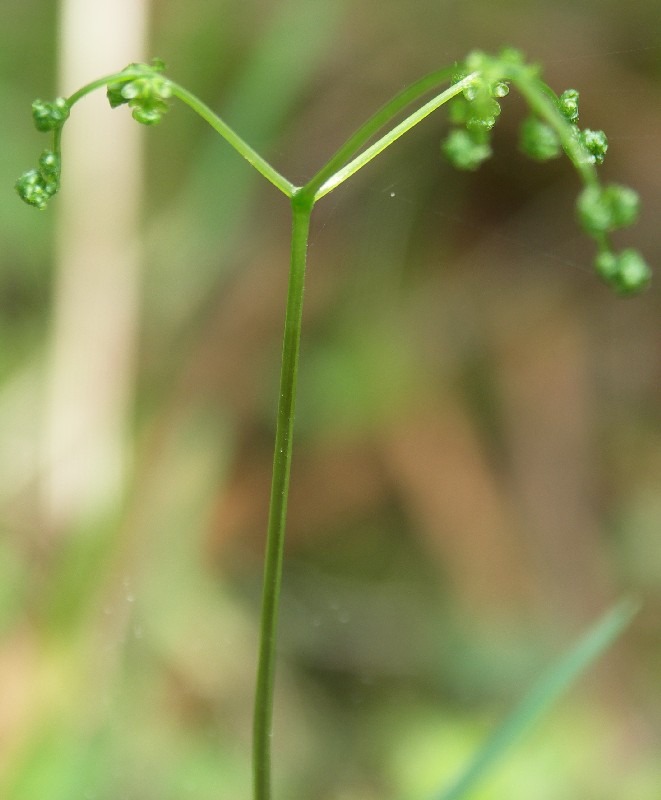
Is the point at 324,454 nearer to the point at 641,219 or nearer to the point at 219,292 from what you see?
the point at 219,292

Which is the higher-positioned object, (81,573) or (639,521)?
(639,521)

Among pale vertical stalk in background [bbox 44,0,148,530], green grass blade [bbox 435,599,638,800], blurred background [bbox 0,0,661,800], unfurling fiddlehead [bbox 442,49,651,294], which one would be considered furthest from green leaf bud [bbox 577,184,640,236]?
pale vertical stalk in background [bbox 44,0,148,530]

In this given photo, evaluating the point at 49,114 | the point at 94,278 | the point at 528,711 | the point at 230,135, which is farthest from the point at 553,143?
the point at 94,278

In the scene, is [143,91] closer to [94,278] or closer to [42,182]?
[42,182]

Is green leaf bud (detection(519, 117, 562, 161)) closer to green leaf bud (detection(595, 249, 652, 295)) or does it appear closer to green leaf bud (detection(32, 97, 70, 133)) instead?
green leaf bud (detection(595, 249, 652, 295))

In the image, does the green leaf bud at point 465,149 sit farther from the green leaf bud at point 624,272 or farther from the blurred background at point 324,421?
the blurred background at point 324,421

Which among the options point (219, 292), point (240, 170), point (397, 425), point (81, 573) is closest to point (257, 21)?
point (240, 170)
